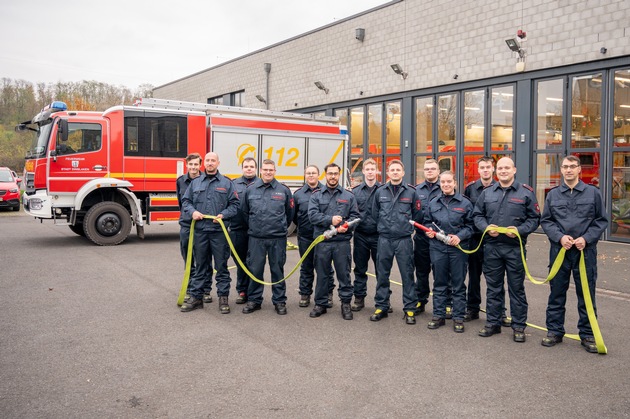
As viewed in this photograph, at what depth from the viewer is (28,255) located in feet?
34.1

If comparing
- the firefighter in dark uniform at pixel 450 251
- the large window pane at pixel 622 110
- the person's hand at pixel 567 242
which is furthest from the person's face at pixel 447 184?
the large window pane at pixel 622 110

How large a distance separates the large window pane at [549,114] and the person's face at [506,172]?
9256 mm

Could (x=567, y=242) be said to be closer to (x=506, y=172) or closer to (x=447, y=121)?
(x=506, y=172)

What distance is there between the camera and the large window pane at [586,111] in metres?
13.0

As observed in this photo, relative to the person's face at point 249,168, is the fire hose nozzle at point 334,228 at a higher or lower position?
lower

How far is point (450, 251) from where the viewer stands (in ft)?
19.5

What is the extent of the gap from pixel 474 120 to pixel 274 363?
42.3 feet

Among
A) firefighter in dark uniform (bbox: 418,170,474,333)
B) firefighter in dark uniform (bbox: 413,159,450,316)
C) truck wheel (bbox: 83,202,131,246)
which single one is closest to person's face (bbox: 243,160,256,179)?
firefighter in dark uniform (bbox: 413,159,450,316)

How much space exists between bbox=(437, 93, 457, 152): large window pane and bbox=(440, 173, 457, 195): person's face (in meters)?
10.9

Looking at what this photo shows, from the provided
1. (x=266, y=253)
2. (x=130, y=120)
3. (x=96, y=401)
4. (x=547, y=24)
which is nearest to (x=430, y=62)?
(x=547, y=24)

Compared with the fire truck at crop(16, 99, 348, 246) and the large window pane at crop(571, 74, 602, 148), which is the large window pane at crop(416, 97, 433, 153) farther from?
the fire truck at crop(16, 99, 348, 246)

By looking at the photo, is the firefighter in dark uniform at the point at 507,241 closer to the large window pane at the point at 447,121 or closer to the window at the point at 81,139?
the window at the point at 81,139

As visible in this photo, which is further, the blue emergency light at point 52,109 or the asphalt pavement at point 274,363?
the blue emergency light at point 52,109

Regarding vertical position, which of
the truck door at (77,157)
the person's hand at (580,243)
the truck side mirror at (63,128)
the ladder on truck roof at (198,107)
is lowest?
the person's hand at (580,243)
